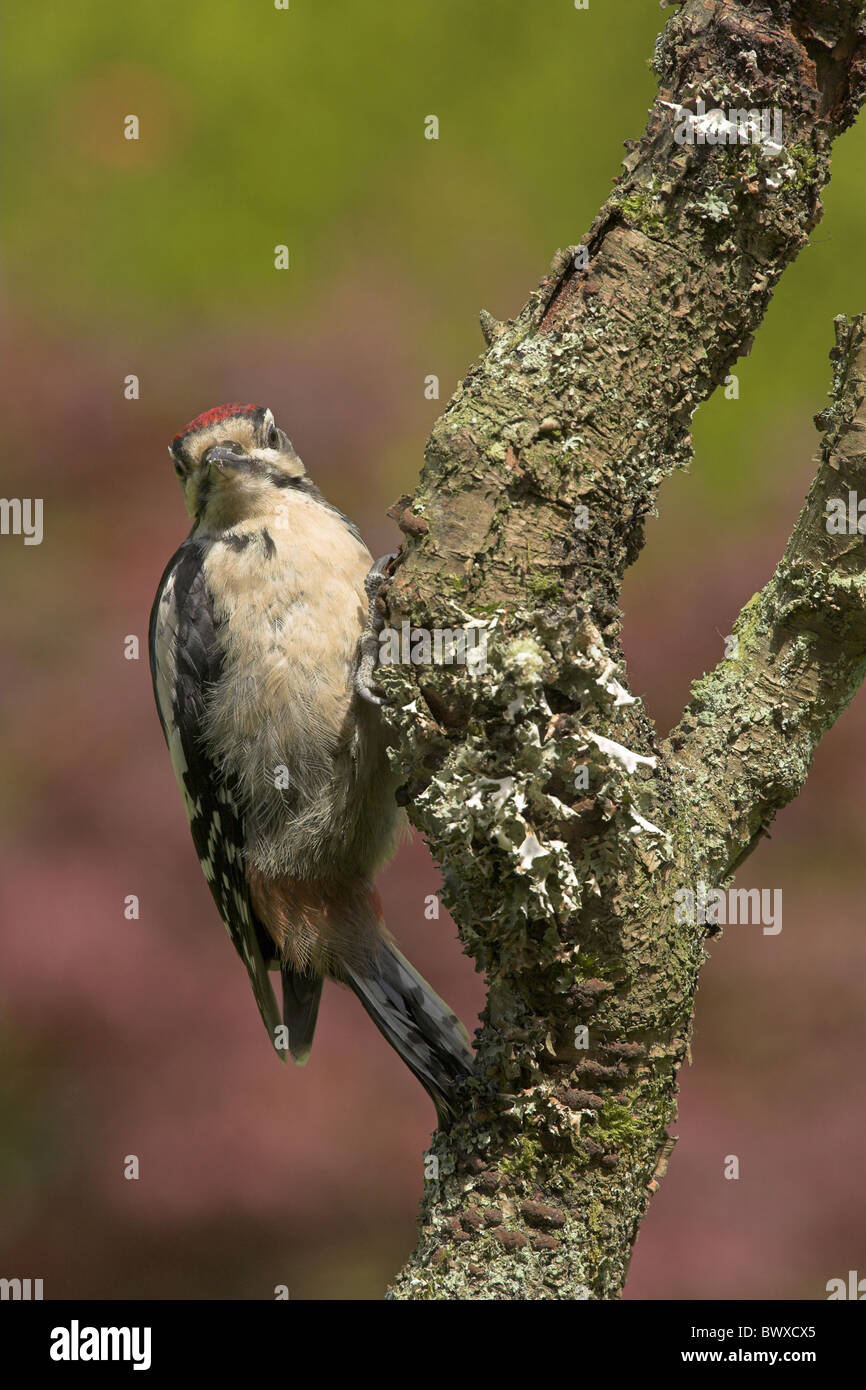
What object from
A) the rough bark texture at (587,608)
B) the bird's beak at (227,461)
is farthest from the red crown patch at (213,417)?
the rough bark texture at (587,608)

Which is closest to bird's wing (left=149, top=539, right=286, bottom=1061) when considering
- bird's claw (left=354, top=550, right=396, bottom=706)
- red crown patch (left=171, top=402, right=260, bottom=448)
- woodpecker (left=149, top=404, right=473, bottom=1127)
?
woodpecker (left=149, top=404, right=473, bottom=1127)

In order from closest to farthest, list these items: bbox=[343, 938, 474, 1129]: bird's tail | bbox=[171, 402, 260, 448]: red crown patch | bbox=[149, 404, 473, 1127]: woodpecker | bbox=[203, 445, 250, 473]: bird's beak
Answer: bbox=[343, 938, 474, 1129]: bird's tail < bbox=[149, 404, 473, 1127]: woodpecker < bbox=[203, 445, 250, 473]: bird's beak < bbox=[171, 402, 260, 448]: red crown patch

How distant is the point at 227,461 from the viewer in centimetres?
294

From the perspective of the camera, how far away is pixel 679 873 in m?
2.14

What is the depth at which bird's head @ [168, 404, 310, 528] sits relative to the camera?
2.97m

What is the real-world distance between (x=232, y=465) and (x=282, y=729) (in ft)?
2.20

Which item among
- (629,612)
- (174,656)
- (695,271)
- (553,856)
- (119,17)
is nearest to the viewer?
(553,856)

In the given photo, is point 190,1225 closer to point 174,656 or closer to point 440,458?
point 174,656

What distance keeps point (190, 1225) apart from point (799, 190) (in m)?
3.04

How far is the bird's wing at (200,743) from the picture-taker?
299cm

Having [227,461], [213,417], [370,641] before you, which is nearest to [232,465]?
[227,461]

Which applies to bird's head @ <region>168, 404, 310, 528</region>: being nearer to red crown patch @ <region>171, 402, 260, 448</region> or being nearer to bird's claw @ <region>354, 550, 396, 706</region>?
red crown patch @ <region>171, 402, 260, 448</region>

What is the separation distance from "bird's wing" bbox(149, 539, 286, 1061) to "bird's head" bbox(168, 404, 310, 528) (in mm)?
122
